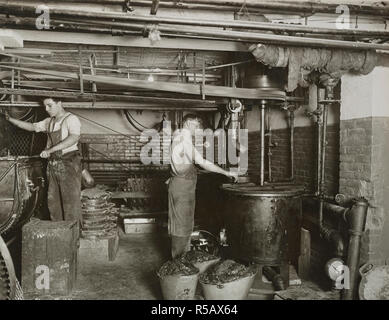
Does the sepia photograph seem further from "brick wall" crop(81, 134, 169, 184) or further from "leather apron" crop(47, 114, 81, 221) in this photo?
"brick wall" crop(81, 134, 169, 184)

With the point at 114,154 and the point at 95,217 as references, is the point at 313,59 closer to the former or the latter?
the point at 95,217

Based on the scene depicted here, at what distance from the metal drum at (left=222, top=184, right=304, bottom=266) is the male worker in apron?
1.95 ft

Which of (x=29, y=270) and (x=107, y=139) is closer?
(x=29, y=270)

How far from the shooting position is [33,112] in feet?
25.7

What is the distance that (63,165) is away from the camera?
19.6 ft

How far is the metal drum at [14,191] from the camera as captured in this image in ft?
16.6

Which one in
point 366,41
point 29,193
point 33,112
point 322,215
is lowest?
point 322,215

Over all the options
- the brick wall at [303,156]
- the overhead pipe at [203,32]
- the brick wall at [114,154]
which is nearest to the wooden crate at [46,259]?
the overhead pipe at [203,32]

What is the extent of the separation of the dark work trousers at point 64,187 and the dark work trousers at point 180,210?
5.71 feet

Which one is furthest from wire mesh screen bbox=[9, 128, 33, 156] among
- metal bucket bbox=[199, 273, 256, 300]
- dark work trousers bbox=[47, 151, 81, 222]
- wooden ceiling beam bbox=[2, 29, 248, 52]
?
metal bucket bbox=[199, 273, 256, 300]
